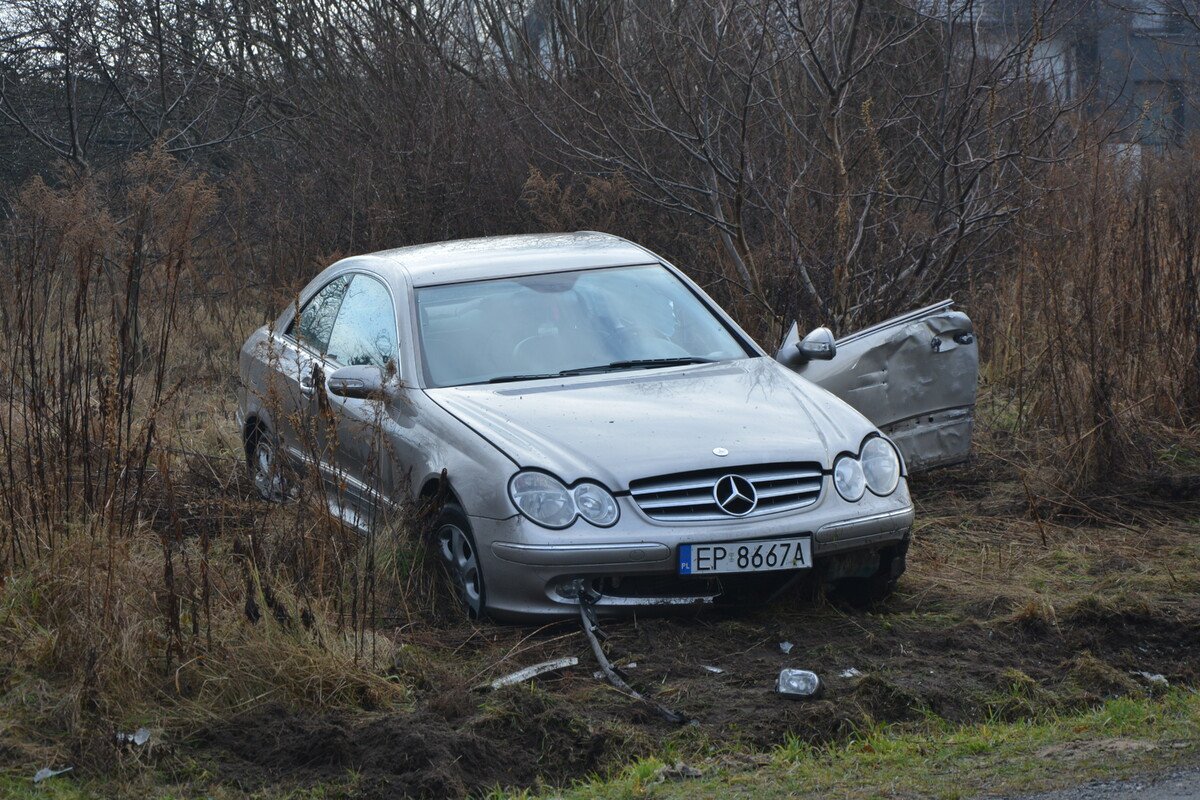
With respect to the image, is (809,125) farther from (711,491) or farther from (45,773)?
(45,773)

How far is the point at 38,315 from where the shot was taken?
5.59 m

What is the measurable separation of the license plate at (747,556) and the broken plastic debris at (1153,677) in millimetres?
1136

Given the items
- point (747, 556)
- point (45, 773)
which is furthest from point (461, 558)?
point (45, 773)

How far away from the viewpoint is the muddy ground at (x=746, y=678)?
4.17 metres

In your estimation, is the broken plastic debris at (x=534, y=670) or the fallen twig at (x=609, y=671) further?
the broken plastic debris at (x=534, y=670)

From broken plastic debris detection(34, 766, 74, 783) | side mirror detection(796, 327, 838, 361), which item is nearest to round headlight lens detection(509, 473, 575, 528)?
broken plastic debris detection(34, 766, 74, 783)

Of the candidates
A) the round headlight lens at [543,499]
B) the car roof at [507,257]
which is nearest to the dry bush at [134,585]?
the round headlight lens at [543,499]

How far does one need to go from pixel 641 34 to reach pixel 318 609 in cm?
950

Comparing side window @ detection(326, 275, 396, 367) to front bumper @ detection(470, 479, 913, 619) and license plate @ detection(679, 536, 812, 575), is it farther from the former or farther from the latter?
license plate @ detection(679, 536, 812, 575)

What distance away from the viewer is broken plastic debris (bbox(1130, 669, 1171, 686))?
474 cm

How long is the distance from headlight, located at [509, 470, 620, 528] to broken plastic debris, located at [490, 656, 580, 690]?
487mm

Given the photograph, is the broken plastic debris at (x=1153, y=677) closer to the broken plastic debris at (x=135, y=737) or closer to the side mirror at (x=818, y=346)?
the side mirror at (x=818, y=346)

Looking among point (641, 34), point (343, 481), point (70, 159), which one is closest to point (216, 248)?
point (70, 159)

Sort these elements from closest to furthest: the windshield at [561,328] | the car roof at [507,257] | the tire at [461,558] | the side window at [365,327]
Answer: the tire at [461,558]
the windshield at [561,328]
the side window at [365,327]
the car roof at [507,257]
